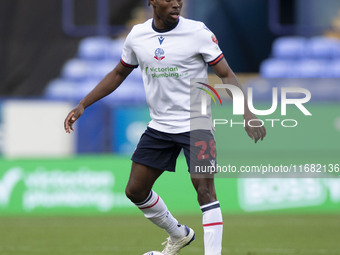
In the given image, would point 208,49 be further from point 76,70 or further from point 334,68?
point 76,70

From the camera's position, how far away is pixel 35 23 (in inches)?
812

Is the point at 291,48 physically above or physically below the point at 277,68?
above

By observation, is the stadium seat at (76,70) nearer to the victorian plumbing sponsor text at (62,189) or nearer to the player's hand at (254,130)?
the victorian plumbing sponsor text at (62,189)

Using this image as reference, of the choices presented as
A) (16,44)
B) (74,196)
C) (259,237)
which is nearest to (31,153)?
(74,196)

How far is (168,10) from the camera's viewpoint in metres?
6.53

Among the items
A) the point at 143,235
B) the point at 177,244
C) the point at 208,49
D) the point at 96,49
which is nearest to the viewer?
the point at 208,49

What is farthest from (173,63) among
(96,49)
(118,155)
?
(96,49)

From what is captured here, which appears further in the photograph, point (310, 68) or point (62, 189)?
point (310, 68)

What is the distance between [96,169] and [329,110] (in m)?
4.05

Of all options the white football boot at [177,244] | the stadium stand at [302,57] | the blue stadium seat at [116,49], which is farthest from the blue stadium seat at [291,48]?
the white football boot at [177,244]

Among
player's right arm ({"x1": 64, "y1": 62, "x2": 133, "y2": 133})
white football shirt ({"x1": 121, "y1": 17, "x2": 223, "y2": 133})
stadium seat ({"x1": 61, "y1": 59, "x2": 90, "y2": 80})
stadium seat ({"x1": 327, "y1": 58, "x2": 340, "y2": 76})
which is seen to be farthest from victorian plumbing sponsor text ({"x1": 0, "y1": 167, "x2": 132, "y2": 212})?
stadium seat ({"x1": 327, "y1": 58, "x2": 340, "y2": 76})

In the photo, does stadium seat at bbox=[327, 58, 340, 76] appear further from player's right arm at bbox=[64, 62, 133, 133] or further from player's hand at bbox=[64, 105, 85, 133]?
player's hand at bbox=[64, 105, 85, 133]

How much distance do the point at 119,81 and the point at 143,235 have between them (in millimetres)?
3546

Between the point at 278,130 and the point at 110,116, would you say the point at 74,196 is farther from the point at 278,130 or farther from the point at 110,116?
the point at 278,130
